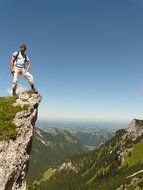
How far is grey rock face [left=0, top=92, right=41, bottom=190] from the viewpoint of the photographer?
818 inches

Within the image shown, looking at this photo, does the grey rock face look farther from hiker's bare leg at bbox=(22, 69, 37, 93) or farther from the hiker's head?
the hiker's head

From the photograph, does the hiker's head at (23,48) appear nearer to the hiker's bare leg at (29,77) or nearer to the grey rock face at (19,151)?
the hiker's bare leg at (29,77)

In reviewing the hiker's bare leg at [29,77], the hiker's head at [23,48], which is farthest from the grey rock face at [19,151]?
the hiker's head at [23,48]

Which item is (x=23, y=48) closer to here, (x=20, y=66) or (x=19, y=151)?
(x=20, y=66)

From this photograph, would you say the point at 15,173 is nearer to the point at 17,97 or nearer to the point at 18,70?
the point at 17,97

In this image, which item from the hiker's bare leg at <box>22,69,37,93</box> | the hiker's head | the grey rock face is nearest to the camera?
the grey rock face

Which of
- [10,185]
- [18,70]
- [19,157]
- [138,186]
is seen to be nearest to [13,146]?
[19,157]

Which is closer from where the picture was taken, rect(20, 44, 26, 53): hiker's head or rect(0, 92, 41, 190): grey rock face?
rect(0, 92, 41, 190): grey rock face

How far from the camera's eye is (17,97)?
2595cm

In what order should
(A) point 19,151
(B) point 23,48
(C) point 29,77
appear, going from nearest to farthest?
(A) point 19,151 < (B) point 23,48 < (C) point 29,77

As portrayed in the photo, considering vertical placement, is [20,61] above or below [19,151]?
above

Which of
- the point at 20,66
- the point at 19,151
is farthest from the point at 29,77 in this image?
the point at 19,151

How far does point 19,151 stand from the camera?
2222 centimetres

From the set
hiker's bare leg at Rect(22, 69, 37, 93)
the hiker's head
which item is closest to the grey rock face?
hiker's bare leg at Rect(22, 69, 37, 93)
